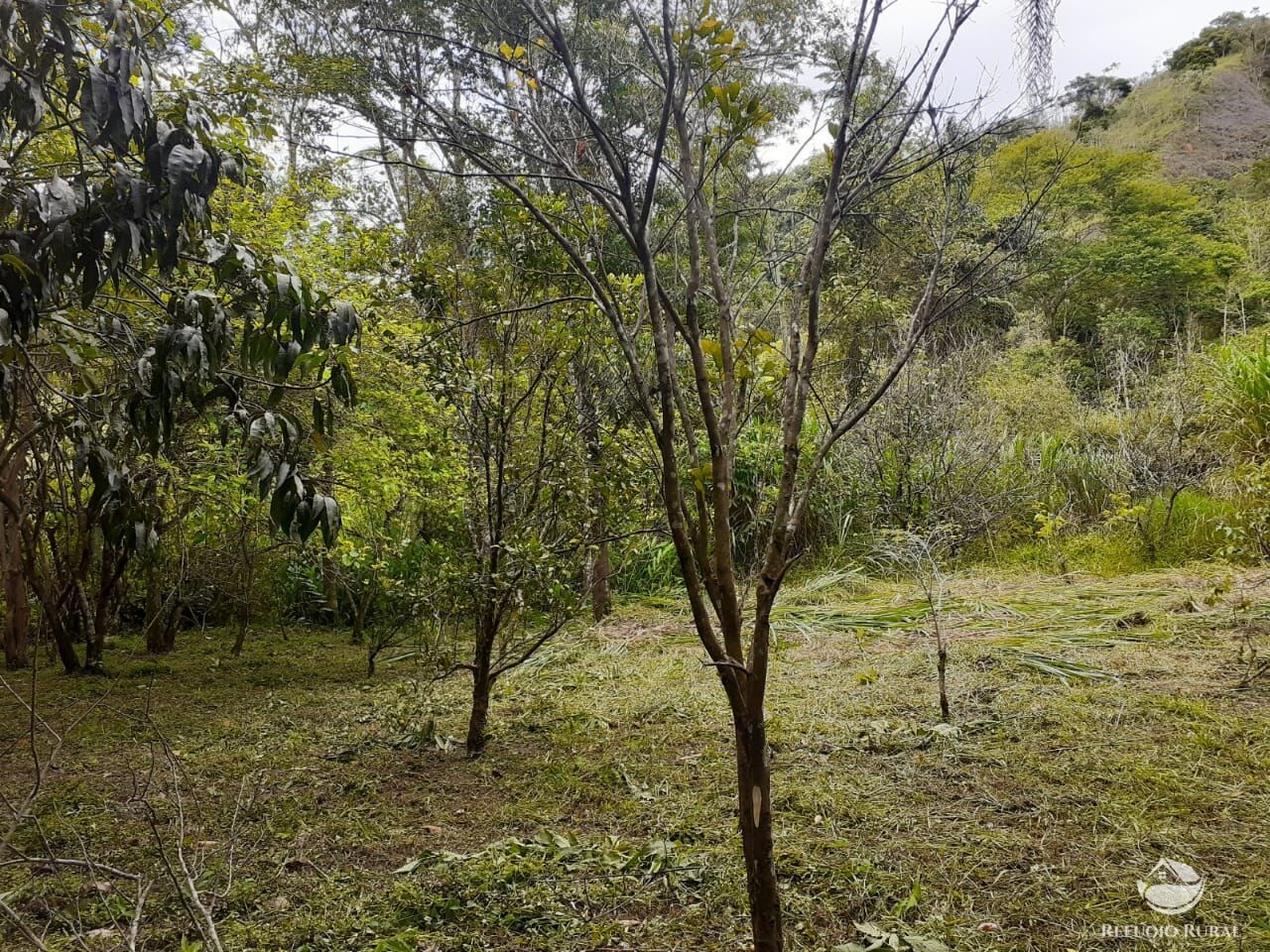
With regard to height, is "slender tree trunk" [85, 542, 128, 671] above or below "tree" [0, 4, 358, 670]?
below

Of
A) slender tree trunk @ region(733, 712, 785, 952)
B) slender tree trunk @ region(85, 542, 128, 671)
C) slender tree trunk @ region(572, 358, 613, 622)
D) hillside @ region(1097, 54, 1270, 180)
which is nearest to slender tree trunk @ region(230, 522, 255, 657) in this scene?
slender tree trunk @ region(85, 542, 128, 671)

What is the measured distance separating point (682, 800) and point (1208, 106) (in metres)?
28.9

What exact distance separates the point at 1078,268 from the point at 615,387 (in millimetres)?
16396

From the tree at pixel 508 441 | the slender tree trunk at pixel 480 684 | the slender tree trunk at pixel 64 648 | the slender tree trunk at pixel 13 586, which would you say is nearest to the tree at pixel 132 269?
the tree at pixel 508 441

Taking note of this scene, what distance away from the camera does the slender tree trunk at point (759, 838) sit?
1427mm

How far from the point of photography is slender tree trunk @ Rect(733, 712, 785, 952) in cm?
143

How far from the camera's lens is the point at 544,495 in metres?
3.24

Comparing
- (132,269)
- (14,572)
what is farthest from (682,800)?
(14,572)

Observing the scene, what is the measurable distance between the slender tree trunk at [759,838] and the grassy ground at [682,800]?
395mm
